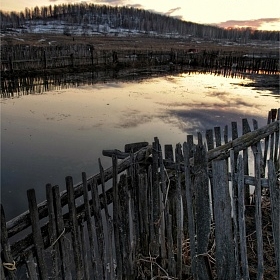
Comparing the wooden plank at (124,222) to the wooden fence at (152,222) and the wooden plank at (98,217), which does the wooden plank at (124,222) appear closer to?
the wooden fence at (152,222)

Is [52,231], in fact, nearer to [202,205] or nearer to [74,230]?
[74,230]

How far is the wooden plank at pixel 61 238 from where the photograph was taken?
2520 millimetres

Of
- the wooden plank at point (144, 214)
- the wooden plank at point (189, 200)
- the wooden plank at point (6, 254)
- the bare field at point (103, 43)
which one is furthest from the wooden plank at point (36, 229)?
the bare field at point (103, 43)

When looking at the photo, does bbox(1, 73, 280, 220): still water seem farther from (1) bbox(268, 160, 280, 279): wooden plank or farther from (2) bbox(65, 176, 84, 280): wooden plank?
(1) bbox(268, 160, 280, 279): wooden plank

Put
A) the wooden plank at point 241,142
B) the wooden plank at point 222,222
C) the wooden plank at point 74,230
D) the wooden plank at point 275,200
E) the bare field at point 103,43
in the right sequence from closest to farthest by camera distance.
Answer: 1. the wooden plank at point 74,230
2. the wooden plank at point 275,200
3. the wooden plank at point 222,222
4. the wooden plank at point 241,142
5. the bare field at point 103,43

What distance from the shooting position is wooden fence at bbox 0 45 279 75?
956 inches

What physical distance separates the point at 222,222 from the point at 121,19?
18662cm

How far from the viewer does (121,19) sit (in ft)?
577

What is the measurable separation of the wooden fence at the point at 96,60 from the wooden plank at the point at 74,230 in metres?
23.0

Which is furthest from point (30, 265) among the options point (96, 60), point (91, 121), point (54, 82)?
point (96, 60)

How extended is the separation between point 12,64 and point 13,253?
933 inches

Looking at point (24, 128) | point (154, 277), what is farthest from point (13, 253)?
point (24, 128)

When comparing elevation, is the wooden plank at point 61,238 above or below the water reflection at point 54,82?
above

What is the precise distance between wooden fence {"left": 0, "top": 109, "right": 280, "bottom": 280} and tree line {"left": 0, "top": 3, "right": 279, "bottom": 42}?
16345cm
